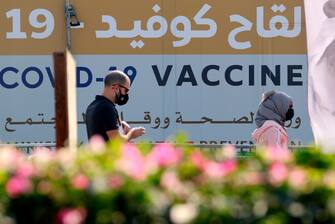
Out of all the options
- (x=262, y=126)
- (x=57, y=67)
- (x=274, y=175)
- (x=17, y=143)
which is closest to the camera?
(x=274, y=175)

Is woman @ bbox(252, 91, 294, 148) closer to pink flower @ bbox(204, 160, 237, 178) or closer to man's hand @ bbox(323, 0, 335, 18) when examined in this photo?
man's hand @ bbox(323, 0, 335, 18)

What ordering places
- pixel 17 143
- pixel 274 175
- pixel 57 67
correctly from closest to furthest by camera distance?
pixel 274 175
pixel 57 67
pixel 17 143

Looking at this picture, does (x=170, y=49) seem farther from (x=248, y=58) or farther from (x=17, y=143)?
(x=17, y=143)

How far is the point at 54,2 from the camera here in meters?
11.4

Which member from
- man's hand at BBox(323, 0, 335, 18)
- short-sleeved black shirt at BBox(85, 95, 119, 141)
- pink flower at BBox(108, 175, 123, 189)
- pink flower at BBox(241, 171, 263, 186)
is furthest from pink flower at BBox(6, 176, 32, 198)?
man's hand at BBox(323, 0, 335, 18)

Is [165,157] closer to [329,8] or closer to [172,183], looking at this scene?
[172,183]

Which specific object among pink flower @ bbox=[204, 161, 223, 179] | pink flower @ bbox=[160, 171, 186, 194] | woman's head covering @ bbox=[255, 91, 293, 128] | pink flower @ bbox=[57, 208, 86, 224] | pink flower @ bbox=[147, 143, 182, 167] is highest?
woman's head covering @ bbox=[255, 91, 293, 128]

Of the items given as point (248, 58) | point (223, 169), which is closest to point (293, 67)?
point (248, 58)

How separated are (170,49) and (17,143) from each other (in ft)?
6.69

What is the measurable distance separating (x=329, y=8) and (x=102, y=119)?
5.84 ft

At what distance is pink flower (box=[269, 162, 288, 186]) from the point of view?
303 centimetres

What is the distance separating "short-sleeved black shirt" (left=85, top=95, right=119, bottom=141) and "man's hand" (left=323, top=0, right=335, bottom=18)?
1.66 metres

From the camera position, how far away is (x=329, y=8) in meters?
7.05

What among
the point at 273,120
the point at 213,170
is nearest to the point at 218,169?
the point at 213,170
